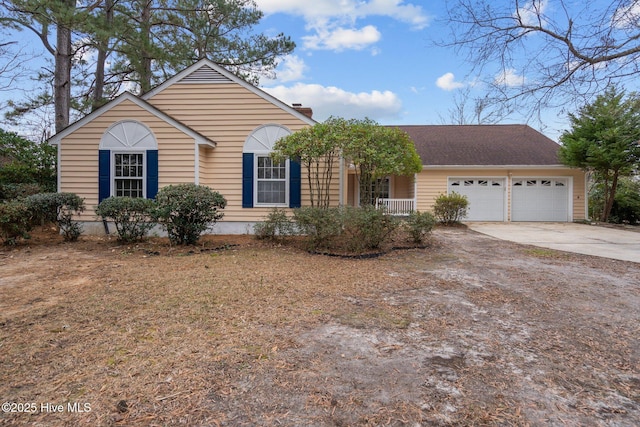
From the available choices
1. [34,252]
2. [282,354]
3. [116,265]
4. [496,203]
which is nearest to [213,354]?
[282,354]

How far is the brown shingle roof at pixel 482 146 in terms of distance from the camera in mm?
16281

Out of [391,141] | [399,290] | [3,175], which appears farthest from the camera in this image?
[3,175]

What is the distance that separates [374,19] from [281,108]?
16.2ft

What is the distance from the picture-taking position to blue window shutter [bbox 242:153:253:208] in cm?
994

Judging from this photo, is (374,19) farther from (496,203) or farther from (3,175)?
(3,175)

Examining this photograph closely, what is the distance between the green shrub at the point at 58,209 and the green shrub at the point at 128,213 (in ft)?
3.39

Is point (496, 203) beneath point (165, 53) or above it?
beneath

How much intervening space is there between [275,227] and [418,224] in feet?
10.9

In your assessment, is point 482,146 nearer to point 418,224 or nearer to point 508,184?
point 508,184

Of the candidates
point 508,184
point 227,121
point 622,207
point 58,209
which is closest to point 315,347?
point 58,209

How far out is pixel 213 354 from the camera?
2844 millimetres

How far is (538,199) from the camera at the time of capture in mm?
16266

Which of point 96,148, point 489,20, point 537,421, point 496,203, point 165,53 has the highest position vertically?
point 165,53

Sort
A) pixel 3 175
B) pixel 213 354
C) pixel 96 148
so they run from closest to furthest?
1. pixel 213 354
2. pixel 96 148
3. pixel 3 175
